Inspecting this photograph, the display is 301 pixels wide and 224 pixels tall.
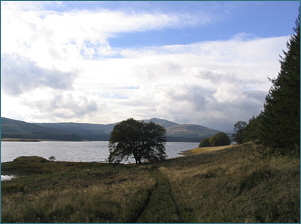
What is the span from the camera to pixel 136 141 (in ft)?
182

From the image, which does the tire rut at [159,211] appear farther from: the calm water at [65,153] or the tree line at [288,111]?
→ the calm water at [65,153]

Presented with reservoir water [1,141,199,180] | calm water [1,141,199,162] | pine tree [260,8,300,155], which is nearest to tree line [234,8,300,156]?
pine tree [260,8,300,155]

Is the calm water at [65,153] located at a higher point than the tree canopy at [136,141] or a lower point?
lower

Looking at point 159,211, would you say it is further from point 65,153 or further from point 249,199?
point 65,153

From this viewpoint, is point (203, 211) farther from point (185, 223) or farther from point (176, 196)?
point (176, 196)

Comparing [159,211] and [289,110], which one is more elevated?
[289,110]

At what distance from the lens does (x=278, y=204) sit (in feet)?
30.8

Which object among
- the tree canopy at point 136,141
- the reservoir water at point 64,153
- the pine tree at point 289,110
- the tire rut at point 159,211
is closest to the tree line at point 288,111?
the pine tree at point 289,110

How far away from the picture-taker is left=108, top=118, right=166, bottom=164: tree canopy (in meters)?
53.2

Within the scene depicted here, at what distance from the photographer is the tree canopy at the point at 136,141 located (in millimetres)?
53250

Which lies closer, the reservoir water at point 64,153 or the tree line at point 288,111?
the tree line at point 288,111

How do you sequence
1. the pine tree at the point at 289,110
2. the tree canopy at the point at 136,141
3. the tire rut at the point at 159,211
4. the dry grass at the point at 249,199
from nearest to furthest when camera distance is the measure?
the dry grass at the point at 249,199 → the tire rut at the point at 159,211 → the pine tree at the point at 289,110 → the tree canopy at the point at 136,141

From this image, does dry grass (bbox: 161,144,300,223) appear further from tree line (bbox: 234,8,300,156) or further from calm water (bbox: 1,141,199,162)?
calm water (bbox: 1,141,199,162)

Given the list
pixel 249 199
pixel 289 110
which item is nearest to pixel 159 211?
pixel 249 199
